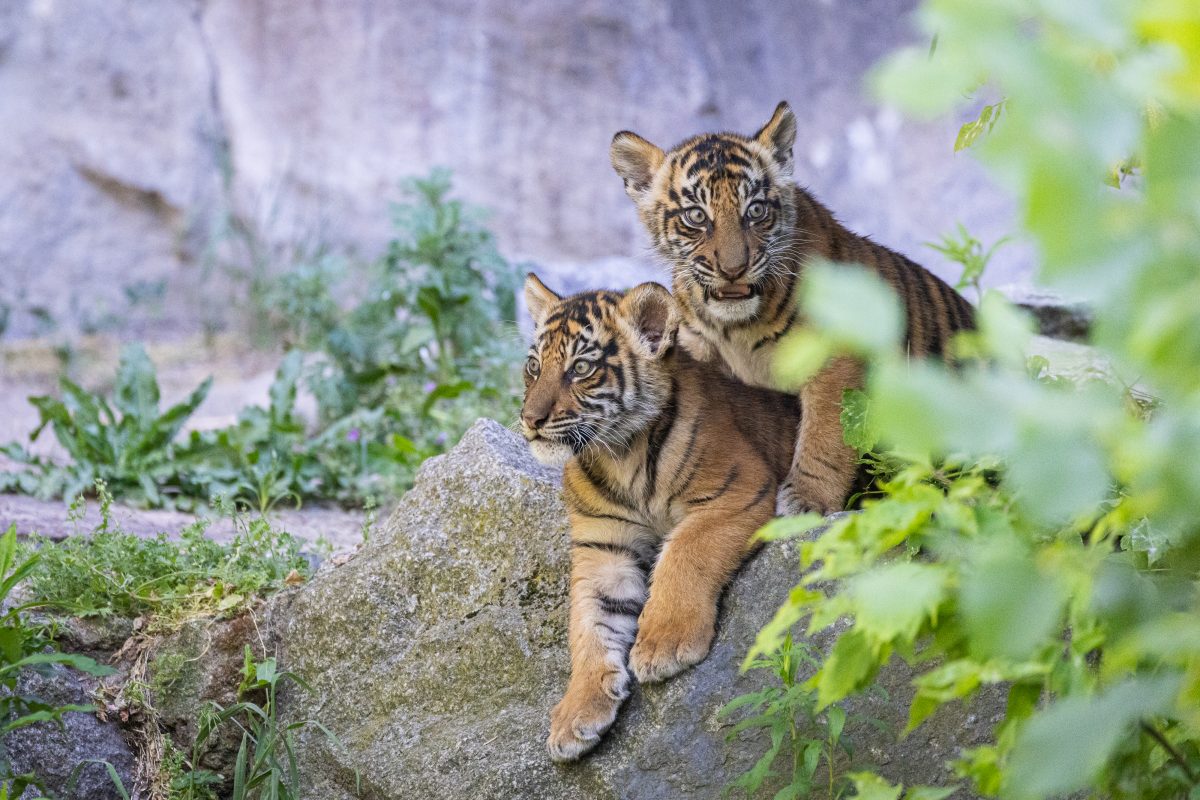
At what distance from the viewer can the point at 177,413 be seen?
5703 mm

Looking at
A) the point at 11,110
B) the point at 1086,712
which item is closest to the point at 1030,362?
the point at 1086,712

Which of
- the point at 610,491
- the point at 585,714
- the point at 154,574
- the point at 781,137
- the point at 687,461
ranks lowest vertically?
the point at 154,574

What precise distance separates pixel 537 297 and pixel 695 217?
1.82 ft

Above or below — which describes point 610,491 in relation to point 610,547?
above

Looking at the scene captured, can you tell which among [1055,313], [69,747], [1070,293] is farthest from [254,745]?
[1055,313]

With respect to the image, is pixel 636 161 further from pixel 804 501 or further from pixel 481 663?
pixel 481 663

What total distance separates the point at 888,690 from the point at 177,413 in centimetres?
393

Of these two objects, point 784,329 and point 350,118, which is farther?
point 350,118

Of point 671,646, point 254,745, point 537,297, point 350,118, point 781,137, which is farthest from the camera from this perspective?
point 350,118

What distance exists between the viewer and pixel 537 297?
360 cm

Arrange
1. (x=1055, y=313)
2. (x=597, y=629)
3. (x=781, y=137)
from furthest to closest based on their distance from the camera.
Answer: (x=1055, y=313)
(x=781, y=137)
(x=597, y=629)

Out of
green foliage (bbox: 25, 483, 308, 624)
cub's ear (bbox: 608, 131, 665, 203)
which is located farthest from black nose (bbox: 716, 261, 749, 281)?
green foliage (bbox: 25, 483, 308, 624)

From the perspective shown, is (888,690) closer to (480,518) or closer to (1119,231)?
(480,518)

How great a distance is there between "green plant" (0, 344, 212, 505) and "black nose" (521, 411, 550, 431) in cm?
273
